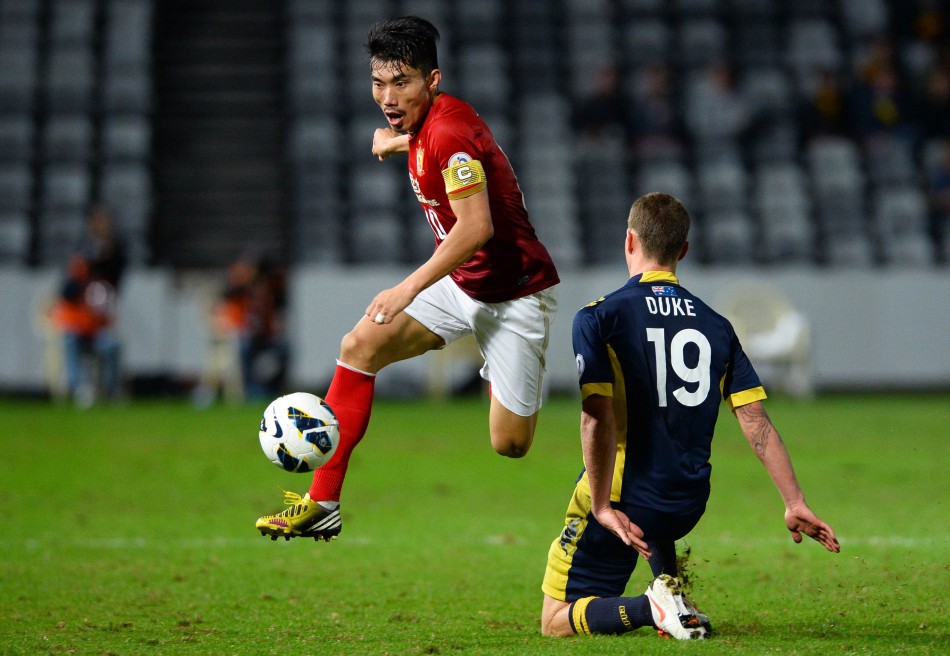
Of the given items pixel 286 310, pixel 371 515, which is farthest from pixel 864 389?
pixel 371 515

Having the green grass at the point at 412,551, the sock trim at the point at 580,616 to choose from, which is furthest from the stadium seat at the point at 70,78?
the sock trim at the point at 580,616

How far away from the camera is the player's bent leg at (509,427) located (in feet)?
16.8

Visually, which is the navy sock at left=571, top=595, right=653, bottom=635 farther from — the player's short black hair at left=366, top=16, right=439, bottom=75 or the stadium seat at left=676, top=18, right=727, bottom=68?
the stadium seat at left=676, top=18, right=727, bottom=68

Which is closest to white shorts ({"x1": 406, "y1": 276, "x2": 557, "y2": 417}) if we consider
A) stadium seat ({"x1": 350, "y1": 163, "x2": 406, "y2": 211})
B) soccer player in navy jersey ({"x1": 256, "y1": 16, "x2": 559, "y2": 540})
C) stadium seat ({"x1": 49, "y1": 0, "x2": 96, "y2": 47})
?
soccer player in navy jersey ({"x1": 256, "y1": 16, "x2": 559, "y2": 540})

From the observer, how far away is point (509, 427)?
5109 millimetres

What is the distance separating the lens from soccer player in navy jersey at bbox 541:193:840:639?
3900mm

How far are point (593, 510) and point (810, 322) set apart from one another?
12.4 metres

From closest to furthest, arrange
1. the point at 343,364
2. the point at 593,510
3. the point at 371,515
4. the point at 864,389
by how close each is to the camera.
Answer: the point at 593,510
the point at 343,364
the point at 371,515
the point at 864,389

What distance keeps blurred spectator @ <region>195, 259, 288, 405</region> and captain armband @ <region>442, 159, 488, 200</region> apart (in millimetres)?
10412

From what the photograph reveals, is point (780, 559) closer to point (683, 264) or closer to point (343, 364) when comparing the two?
point (343, 364)

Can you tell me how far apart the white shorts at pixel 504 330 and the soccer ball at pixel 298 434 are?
71 centimetres

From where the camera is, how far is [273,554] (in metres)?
6.09

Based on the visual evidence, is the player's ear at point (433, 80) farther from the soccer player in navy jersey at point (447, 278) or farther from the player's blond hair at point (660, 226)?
the player's blond hair at point (660, 226)

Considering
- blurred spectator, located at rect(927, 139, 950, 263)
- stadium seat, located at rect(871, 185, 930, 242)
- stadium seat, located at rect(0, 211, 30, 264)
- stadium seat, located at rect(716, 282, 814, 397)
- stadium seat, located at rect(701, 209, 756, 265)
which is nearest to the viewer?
stadium seat, located at rect(716, 282, 814, 397)
